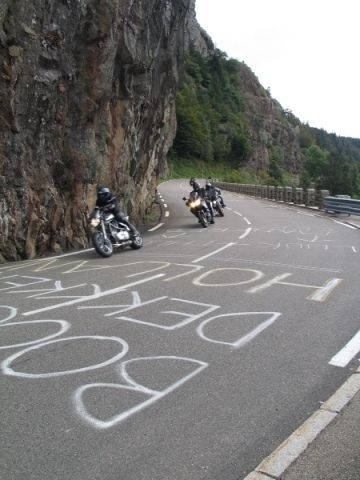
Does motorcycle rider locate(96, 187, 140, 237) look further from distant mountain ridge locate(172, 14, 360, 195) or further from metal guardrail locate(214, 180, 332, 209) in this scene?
distant mountain ridge locate(172, 14, 360, 195)

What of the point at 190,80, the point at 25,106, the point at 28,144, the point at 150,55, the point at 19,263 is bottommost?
the point at 19,263

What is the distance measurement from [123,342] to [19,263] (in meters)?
7.24

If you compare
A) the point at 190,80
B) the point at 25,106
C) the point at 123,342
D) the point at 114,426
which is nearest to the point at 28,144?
the point at 25,106

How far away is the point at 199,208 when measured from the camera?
20.6 m

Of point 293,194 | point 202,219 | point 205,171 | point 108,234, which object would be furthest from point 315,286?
point 205,171

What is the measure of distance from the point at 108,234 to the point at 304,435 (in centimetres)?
1037

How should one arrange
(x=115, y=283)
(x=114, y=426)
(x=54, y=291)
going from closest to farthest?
(x=114, y=426) → (x=54, y=291) → (x=115, y=283)

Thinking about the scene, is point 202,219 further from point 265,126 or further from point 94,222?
point 265,126

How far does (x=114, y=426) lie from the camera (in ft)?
12.3

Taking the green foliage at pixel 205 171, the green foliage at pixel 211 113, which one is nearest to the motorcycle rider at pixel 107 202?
the green foliage at pixel 205 171

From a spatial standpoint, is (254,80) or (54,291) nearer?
(54,291)

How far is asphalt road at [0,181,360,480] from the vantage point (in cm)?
343

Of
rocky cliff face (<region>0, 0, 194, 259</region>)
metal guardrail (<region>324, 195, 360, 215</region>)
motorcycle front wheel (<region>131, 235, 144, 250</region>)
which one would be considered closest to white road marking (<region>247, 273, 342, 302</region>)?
motorcycle front wheel (<region>131, 235, 144, 250</region>)

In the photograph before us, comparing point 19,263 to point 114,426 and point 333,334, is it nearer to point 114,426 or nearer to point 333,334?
point 333,334
